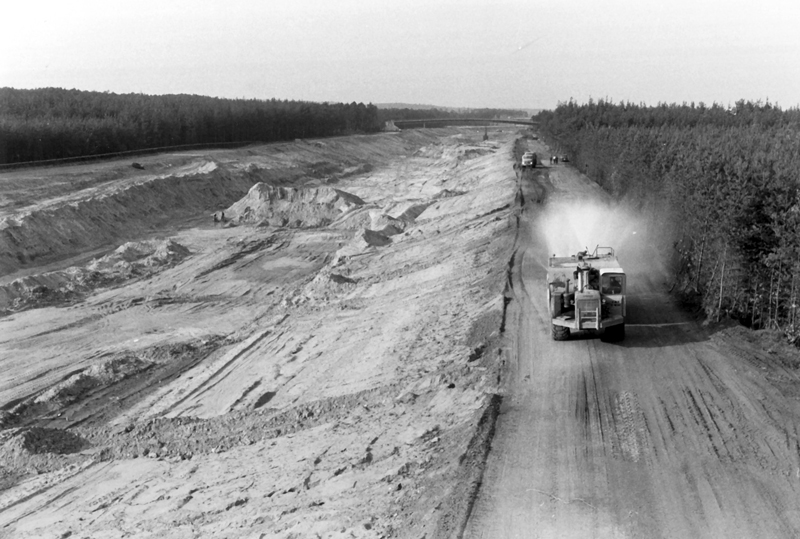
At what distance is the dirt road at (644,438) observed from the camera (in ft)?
38.5

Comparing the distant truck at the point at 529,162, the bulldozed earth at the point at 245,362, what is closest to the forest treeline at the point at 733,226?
the bulldozed earth at the point at 245,362

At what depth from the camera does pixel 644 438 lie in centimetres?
1437

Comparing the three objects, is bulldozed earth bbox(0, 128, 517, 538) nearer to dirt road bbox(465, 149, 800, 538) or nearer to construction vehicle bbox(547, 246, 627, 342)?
dirt road bbox(465, 149, 800, 538)

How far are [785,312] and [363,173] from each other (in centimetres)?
6549

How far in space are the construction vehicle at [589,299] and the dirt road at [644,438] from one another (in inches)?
22.1

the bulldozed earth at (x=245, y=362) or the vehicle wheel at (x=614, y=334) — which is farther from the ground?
the vehicle wheel at (x=614, y=334)

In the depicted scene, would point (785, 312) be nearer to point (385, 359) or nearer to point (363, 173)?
point (385, 359)

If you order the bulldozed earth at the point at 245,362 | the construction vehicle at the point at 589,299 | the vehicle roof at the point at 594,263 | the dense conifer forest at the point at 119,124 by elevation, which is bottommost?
the bulldozed earth at the point at 245,362

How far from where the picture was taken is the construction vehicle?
1864 centimetres

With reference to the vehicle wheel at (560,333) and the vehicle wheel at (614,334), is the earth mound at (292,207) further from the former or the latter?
the vehicle wheel at (614,334)

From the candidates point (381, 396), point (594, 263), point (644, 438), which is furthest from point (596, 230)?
point (644, 438)

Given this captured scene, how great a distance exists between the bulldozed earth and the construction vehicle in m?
1.77

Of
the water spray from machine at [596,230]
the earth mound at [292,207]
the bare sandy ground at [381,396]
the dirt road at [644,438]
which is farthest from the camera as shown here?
the earth mound at [292,207]

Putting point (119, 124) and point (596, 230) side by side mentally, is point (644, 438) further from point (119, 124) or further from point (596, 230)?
point (119, 124)
